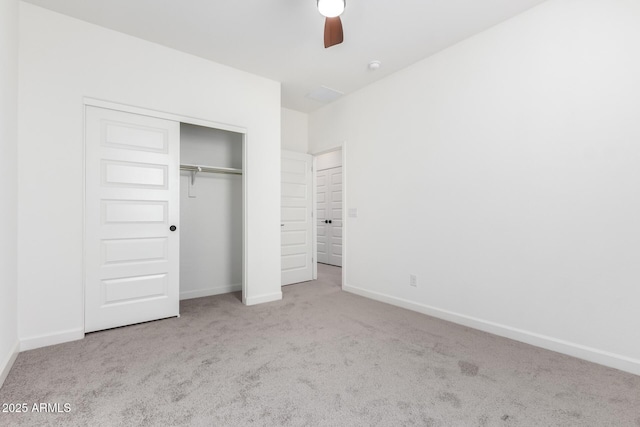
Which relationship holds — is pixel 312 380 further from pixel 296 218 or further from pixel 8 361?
pixel 296 218

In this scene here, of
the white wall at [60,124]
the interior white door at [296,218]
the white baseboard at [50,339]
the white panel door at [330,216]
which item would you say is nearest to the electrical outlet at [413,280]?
the interior white door at [296,218]

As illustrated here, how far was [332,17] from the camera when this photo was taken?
6.95 feet

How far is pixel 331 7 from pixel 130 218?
8.47ft

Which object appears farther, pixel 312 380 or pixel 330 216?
pixel 330 216

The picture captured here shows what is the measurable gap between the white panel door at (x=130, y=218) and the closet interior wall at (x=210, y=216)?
2.42 feet

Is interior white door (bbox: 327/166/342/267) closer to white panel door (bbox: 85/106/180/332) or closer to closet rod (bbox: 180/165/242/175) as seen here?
closet rod (bbox: 180/165/242/175)

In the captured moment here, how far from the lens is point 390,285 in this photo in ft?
12.3

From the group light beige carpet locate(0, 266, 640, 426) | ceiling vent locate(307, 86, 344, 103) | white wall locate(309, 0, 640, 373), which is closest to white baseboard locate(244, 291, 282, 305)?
light beige carpet locate(0, 266, 640, 426)

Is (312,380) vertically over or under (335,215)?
under

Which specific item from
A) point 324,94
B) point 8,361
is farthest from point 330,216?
point 8,361

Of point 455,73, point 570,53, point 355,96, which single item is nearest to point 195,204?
point 355,96

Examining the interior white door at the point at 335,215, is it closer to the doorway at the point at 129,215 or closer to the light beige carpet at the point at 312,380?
the light beige carpet at the point at 312,380

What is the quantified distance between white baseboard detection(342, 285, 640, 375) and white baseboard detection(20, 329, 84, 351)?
322cm

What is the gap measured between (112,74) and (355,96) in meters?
2.86
